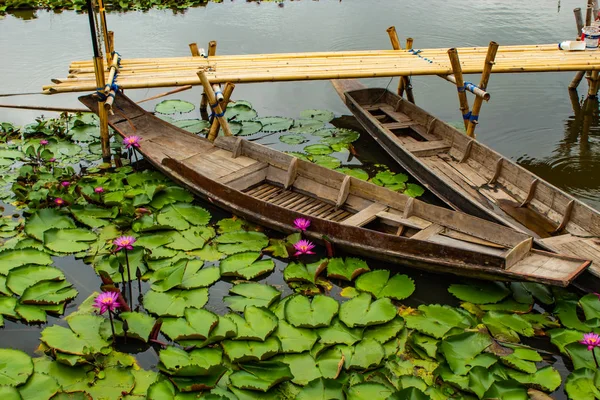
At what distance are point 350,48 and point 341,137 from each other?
15.7 feet

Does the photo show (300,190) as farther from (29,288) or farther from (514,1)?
(514,1)

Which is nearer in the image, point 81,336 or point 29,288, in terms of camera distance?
point 81,336

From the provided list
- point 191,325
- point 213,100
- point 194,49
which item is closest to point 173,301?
point 191,325

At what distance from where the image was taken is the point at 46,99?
10594 millimetres

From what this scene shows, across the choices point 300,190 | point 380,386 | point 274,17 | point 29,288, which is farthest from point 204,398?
point 274,17

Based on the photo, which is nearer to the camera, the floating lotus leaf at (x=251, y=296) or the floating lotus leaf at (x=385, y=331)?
the floating lotus leaf at (x=385, y=331)

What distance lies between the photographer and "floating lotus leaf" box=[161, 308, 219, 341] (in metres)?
4.61

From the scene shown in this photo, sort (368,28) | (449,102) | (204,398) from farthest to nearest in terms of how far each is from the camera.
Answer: (368,28) → (449,102) → (204,398)

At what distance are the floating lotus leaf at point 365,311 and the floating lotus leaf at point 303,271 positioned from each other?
21.4 inches

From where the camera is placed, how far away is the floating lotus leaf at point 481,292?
5113 mm

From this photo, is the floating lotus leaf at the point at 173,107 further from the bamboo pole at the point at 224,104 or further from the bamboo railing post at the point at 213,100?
the bamboo railing post at the point at 213,100

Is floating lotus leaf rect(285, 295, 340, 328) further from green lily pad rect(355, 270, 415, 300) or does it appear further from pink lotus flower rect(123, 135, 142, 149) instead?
pink lotus flower rect(123, 135, 142, 149)

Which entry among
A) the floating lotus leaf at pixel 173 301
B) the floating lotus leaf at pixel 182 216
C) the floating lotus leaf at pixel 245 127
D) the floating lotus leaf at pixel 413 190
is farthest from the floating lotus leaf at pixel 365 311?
the floating lotus leaf at pixel 245 127

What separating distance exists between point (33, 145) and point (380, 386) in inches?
268
